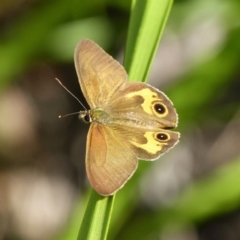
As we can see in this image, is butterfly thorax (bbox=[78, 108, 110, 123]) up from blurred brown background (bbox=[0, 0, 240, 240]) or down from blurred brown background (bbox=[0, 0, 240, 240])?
up

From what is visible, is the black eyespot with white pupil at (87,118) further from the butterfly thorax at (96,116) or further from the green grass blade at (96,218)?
the green grass blade at (96,218)

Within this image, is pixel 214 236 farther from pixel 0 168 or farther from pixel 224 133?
A: pixel 0 168

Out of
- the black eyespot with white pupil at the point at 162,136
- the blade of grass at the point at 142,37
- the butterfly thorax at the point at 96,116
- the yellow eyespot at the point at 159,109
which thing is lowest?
the butterfly thorax at the point at 96,116

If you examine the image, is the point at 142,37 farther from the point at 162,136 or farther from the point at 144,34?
the point at 162,136

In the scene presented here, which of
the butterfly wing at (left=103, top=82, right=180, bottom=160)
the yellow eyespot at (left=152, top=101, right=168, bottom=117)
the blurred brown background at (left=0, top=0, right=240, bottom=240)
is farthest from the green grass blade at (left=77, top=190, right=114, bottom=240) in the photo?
the blurred brown background at (left=0, top=0, right=240, bottom=240)

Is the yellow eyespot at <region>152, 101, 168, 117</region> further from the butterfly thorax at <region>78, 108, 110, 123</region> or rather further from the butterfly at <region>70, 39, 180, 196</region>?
the butterfly thorax at <region>78, 108, 110, 123</region>

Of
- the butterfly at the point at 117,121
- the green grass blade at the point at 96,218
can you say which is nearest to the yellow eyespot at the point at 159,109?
the butterfly at the point at 117,121

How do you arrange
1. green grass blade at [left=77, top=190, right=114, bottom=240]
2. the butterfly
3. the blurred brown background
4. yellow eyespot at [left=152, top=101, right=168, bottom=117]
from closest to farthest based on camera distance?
green grass blade at [left=77, top=190, right=114, bottom=240] → the butterfly → yellow eyespot at [left=152, top=101, right=168, bottom=117] → the blurred brown background

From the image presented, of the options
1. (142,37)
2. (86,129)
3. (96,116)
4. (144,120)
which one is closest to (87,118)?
(96,116)
